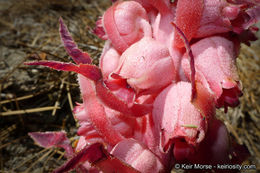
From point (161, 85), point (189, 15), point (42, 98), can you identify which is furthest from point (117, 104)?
point (42, 98)

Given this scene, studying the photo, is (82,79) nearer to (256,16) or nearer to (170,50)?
(170,50)

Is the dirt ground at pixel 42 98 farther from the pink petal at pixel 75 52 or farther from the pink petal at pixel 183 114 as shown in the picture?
the pink petal at pixel 183 114

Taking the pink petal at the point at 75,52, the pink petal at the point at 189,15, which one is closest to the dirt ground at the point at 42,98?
the pink petal at the point at 75,52

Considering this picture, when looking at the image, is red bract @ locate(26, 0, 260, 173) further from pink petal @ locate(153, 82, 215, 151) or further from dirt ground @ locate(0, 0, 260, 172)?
dirt ground @ locate(0, 0, 260, 172)

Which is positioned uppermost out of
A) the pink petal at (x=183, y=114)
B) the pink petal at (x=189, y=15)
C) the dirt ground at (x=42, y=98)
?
the pink petal at (x=189, y=15)

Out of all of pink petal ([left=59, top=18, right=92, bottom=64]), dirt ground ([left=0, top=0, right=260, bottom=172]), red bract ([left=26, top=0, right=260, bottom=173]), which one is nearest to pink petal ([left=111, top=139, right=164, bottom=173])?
red bract ([left=26, top=0, right=260, bottom=173])
